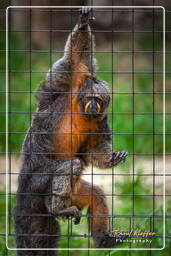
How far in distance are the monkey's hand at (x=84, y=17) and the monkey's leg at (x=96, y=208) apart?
5.95 ft

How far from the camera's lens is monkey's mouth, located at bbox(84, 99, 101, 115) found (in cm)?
527

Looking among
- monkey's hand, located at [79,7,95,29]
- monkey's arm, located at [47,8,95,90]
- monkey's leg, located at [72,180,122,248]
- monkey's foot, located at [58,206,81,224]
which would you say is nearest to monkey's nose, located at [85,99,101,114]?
monkey's arm, located at [47,8,95,90]

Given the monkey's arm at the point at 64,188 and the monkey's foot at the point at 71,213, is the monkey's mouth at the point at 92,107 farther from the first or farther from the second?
the monkey's foot at the point at 71,213

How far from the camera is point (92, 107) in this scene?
527cm

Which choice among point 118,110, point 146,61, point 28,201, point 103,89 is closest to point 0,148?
point 118,110

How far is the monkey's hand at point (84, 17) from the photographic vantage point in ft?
16.4

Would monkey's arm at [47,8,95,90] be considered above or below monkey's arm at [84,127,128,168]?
above

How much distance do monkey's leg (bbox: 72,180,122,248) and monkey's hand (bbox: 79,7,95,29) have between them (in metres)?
1.81

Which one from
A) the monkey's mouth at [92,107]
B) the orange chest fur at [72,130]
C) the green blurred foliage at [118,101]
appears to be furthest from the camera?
the green blurred foliage at [118,101]

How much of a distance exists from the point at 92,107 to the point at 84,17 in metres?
0.96

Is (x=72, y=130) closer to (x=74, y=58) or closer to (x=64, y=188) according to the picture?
(x=64, y=188)

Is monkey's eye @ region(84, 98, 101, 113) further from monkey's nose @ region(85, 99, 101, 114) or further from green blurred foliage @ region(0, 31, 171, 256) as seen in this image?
green blurred foliage @ region(0, 31, 171, 256)

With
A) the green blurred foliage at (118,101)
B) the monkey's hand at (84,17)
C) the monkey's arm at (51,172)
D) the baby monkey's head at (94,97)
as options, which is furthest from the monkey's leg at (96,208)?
the green blurred foliage at (118,101)

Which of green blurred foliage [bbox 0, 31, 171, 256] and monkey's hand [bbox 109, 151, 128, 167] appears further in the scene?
green blurred foliage [bbox 0, 31, 171, 256]
